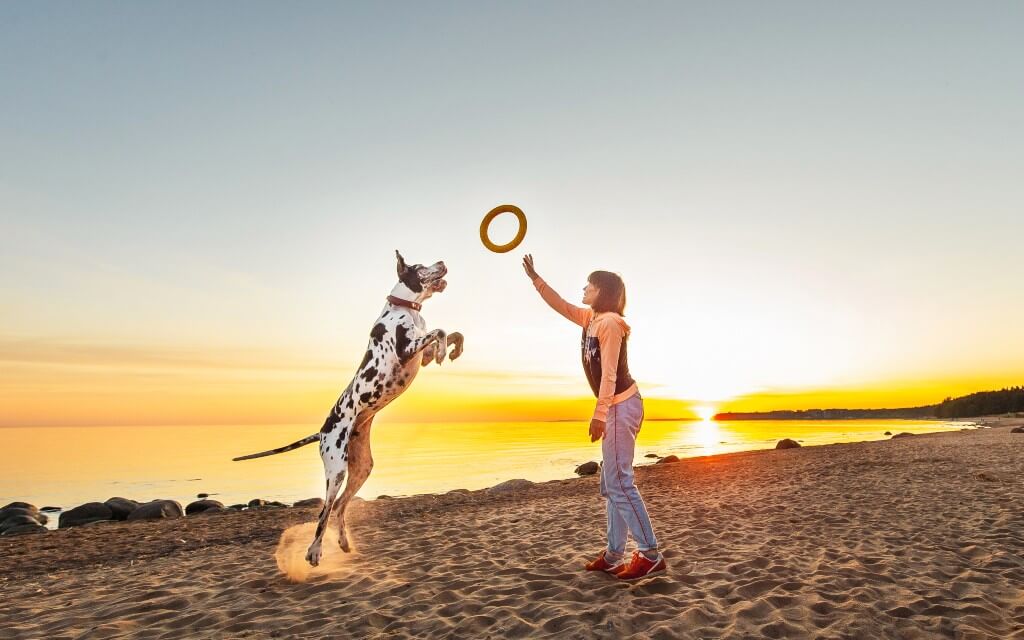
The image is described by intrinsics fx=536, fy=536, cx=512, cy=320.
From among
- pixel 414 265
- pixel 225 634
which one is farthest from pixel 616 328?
pixel 225 634

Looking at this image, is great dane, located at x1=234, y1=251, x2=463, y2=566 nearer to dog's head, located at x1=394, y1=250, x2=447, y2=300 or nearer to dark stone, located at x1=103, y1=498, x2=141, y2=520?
dog's head, located at x1=394, y1=250, x2=447, y2=300

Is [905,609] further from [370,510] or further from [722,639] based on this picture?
[370,510]

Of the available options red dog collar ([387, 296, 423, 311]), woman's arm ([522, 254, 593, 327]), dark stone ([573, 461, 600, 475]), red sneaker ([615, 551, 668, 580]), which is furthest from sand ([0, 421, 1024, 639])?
dark stone ([573, 461, 600, 475])

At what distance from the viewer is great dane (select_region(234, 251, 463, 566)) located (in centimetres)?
585

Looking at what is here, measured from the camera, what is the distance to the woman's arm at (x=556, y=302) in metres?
5.64

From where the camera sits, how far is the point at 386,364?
5.92 meters

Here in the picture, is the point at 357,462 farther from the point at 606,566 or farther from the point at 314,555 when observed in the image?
the point at 606,566

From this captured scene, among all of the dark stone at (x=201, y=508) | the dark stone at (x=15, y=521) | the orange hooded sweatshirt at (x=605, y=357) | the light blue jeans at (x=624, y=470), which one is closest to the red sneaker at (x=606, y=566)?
the light blue jeans at (x=624, y=470)

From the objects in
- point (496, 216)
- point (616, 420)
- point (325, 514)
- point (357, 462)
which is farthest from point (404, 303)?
point (616, 420)

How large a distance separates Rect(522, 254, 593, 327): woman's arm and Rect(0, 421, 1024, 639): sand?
102 inches

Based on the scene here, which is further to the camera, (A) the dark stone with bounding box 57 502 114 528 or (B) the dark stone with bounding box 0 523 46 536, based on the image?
(A) the dark stone with bounding box 57 502 114 528

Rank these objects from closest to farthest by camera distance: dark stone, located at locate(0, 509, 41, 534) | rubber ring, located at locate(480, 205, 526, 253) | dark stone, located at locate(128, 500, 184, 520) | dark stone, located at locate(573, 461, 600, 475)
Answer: rubber ring, located at locate(480, 205, 526, 253)
dark stone, located at locate(0, 509, 41, 534)
dark stone, located at locate(128, 500, 184, 520)
dark stone, located at locate(573, 461, 600, 475)

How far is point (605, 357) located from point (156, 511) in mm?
14457

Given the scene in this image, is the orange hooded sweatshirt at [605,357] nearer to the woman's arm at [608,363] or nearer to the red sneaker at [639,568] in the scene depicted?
the woman's arm at [608,363]
